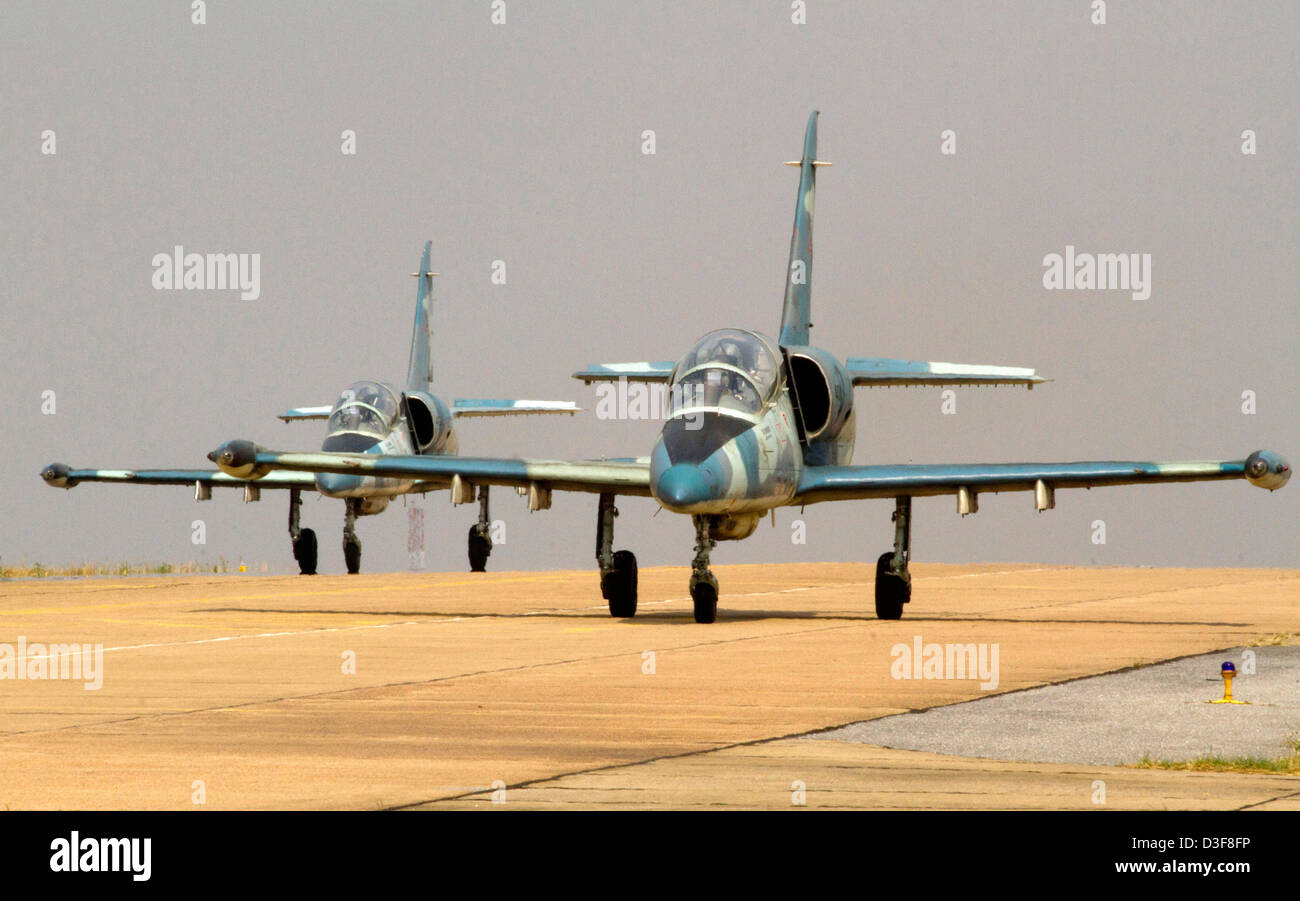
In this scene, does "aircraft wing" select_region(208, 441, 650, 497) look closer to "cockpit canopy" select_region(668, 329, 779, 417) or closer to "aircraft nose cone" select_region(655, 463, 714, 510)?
"cockpit canopy" select_region(668, 329, 779, 417)

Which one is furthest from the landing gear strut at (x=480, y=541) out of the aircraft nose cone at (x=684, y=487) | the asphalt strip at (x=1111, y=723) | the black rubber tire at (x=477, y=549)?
the asphalt strip at (x=1111, y=723)

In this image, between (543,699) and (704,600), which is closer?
(543,699)

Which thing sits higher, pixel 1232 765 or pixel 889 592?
pixel 889 592

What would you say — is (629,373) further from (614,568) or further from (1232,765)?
(1232,765)

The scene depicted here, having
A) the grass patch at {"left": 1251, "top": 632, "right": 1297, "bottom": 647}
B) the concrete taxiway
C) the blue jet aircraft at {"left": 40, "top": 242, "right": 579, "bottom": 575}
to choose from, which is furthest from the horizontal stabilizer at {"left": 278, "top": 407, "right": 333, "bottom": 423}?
the grass patch at {"left": 1251, "top": 632, "right": 1297, "bottom": 647}

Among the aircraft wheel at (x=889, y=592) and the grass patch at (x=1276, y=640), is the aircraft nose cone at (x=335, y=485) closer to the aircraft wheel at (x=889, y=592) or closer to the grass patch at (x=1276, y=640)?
the aircraft wheel at (x=889, y=592)

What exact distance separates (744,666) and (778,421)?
792 centimetres

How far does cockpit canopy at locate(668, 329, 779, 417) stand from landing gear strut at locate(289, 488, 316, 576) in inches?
917

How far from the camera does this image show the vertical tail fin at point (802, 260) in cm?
3375

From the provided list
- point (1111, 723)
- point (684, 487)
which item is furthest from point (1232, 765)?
point (684, 487)

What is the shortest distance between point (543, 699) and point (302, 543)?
110 ft

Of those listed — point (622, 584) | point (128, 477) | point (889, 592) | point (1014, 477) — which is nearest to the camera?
point (1014, 477)

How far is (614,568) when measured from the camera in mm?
29000
